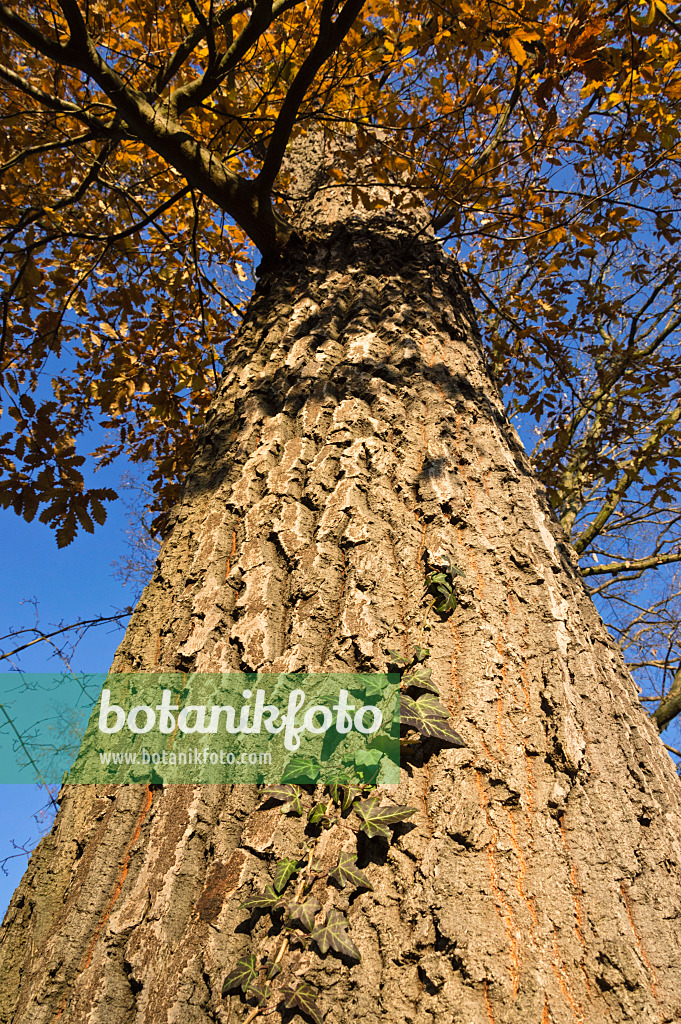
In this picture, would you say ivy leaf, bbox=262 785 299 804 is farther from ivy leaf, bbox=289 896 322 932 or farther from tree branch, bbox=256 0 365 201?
tree branch, bbox=256 0 365 201

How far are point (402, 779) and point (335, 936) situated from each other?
305 mm

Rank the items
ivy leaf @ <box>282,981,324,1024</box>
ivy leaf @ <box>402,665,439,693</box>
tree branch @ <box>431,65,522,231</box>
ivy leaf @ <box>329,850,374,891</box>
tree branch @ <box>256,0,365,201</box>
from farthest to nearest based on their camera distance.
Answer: tree branch @ <box>431,65,522,231</box>, tree branch @ <box>256,0,365,201</box>, ivy leaf @ <box>402,665,439,693</box>, ivy leaf @ <box>329,850,374,891</box>, ivy leaf @ <box>282,981,324,1024</box>

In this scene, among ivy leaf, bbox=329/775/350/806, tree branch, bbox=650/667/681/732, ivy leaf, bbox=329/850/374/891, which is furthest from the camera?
tree branch, bbox=650/667/681/732

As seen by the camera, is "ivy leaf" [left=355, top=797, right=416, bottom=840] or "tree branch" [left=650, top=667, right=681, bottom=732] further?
"tree branch" [left=650, top=667, right=681, bottom=732]

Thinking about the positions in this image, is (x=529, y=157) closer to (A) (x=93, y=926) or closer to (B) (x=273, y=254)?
(B) (x=273, y=254)

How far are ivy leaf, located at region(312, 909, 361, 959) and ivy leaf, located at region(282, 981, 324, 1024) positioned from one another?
61 millimetres

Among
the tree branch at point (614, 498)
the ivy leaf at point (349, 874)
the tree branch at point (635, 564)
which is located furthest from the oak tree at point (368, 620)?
the tree branch at point (635, 564)

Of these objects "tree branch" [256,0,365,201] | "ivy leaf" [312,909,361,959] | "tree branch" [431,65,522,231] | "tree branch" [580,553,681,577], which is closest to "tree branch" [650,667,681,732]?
"tree branch" [580,553,681,577]

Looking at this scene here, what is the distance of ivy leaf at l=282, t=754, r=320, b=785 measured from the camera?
117 cm

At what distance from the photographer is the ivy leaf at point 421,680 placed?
125cm

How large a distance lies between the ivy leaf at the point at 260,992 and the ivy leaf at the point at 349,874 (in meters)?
0.21

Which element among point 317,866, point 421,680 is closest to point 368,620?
point 421,680

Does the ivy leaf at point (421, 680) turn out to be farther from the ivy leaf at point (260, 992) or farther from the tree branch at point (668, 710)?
the tree branch at point (668, 710)

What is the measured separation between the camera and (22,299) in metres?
3.49
